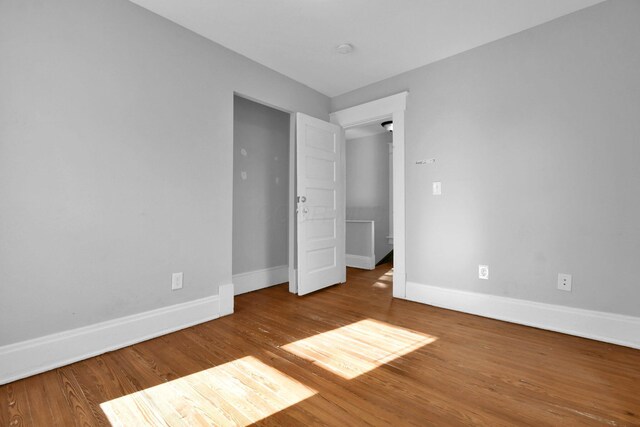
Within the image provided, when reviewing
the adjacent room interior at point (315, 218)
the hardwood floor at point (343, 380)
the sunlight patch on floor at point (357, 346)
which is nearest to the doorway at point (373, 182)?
the adjacent room interior at point (315, 218)

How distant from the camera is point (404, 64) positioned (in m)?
2.94

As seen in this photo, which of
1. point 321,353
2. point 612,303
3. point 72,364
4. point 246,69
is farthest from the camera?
point 246,69

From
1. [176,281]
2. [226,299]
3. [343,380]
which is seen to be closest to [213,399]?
[343,380]

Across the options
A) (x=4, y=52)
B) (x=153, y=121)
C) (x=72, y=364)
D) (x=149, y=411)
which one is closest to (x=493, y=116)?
(x=153, y=121)

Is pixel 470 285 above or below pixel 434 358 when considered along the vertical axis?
above

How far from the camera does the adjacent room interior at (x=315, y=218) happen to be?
1.50 meters

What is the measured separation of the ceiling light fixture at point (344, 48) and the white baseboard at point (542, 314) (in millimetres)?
2347

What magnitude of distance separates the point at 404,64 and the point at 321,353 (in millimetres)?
2754

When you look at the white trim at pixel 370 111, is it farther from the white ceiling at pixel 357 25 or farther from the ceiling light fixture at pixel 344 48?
the ceiling light fixture at pixel 344 48

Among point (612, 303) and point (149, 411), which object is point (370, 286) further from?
point (149, 411)

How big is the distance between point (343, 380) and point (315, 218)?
1.95 m

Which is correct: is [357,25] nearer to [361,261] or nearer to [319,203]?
[319,203]

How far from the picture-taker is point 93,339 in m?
1.84

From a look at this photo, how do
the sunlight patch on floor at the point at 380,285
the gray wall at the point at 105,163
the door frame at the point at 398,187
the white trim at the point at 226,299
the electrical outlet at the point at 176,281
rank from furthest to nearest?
the sunlight patch on floor at the point at 380,285, the door frame at the point at 398,187, the white trim at the point at 226,299, the electrical outlet at the point at 176,281, the gray wall at the point at 105,163
